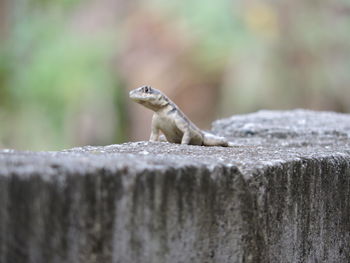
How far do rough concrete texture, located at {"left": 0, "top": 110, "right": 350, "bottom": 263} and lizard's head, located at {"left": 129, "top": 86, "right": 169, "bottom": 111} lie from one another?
1.93ft

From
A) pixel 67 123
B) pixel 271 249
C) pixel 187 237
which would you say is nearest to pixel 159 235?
pixel 187 237

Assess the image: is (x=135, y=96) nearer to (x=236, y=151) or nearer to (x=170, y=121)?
(x=170, y=121)

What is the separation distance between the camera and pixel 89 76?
11531 mm

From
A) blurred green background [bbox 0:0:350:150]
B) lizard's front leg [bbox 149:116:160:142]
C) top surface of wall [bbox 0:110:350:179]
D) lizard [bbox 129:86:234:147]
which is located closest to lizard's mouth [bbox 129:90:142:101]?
lizard [bbox 129:86:234:147]

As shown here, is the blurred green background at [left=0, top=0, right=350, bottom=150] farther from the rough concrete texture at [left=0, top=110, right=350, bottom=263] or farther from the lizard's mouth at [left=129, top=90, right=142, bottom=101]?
the rough concrete texture at [left=0, top=110, right=350, bottom=263]

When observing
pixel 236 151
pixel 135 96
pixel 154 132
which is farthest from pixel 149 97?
pixel 236 151

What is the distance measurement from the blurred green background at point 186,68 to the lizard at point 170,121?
263 inches

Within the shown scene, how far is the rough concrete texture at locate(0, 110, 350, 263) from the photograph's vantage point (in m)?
1.67

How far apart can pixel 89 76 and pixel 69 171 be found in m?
9.89

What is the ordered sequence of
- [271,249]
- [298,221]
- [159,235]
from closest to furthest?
[159,235] → [271,249] → [298,221]

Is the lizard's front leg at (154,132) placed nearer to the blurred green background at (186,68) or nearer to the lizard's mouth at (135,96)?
the lizard's mouth at (135,96)

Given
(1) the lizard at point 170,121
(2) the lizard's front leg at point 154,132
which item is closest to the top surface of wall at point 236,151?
(1) the lizard at point 170,121

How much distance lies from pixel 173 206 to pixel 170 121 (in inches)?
58.2

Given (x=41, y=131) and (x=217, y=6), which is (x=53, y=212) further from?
(x=41, y=131)
